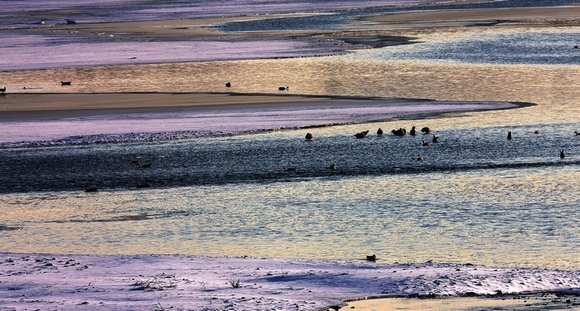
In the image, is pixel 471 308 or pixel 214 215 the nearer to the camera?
pixel 471 308

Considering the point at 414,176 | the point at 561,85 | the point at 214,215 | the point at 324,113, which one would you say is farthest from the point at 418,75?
the point at 214,215

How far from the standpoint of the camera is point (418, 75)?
113ft

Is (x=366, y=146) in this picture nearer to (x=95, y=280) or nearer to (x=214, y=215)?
(x=214, y=215)

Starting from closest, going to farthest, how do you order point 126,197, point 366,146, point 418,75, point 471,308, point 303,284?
point 471,308, point 303,284, point 126,197, point 366,146, point 418,75

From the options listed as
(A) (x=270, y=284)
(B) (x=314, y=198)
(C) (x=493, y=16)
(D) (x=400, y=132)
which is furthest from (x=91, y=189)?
(C) (x=493, y=16)

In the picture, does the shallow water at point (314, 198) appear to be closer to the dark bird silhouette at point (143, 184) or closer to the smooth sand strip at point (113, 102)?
the dark bird silhouette at point (143, 184)

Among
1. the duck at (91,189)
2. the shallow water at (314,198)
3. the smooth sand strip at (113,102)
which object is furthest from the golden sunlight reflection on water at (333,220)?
the smooth sand strip at (113,102)

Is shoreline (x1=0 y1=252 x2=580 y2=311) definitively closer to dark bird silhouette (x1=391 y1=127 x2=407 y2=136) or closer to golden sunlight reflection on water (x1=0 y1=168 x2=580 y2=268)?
golden sunlight reflection on water (x1=0 y1=168 x2=580 y2=268)

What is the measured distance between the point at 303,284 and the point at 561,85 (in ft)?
66.6

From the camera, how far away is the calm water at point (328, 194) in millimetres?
14352

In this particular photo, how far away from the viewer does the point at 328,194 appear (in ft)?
Result: 57.7

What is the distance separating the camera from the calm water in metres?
14.4

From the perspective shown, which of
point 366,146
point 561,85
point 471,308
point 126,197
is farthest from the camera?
point 561,85

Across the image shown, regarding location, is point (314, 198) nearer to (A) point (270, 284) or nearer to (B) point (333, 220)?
(B) point (333, 220)
